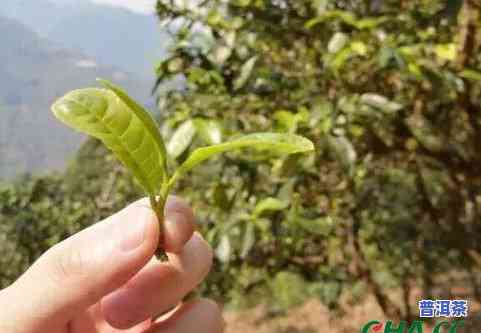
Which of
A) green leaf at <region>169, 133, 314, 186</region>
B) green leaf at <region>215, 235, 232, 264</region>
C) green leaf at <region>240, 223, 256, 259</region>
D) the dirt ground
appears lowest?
the dirt ground

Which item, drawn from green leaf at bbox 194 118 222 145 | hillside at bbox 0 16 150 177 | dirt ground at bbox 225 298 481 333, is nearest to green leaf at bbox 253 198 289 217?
green leaf at bbox 194 118 222 145

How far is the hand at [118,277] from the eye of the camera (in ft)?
2.33

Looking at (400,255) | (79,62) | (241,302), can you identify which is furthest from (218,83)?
(79,62)

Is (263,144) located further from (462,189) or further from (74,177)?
(74,177)

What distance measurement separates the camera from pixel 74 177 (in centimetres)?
782

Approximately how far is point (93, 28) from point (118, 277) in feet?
179

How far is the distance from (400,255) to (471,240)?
68.5 inches

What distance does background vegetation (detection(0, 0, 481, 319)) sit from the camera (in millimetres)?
1800

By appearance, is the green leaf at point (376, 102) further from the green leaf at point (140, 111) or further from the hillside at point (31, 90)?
the hillside at point (31, 90)

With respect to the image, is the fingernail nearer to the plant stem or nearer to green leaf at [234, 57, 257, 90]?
the plant stem

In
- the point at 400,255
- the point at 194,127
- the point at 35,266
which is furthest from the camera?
the point at 400,255

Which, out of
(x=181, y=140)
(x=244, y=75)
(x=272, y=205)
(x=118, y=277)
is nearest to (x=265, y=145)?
(x=118, y=277)

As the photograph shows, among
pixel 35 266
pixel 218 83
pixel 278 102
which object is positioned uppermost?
pixel 35 266

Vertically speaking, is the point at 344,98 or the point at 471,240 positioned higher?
the point at 344,98
